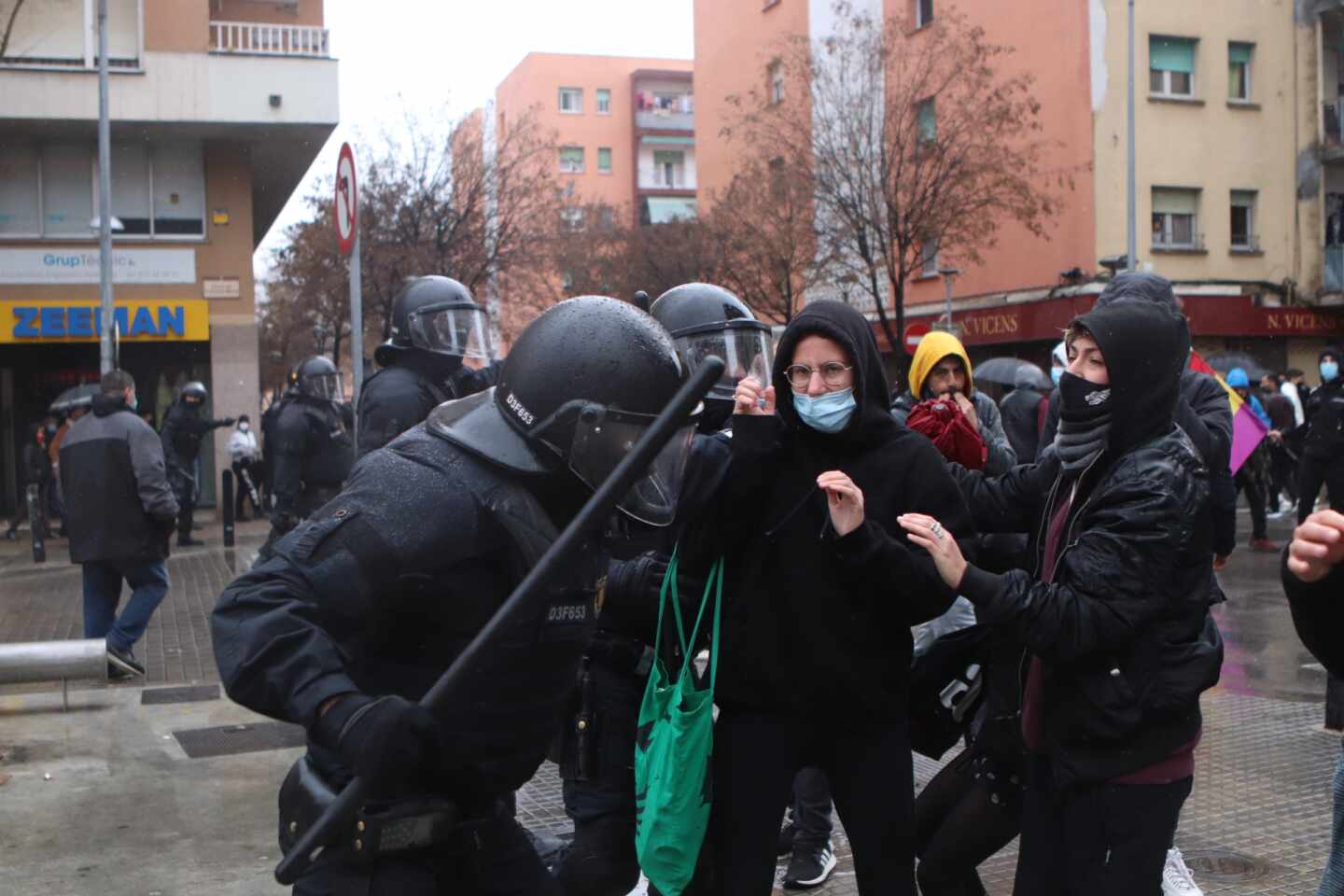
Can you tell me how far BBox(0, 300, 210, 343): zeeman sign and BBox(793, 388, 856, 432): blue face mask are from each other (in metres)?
19.5

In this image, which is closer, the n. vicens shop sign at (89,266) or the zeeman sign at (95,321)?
the zeeman sign at (95,321)

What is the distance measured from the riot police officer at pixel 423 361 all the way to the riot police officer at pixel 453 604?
3136 mm

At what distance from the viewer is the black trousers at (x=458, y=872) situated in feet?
7.79

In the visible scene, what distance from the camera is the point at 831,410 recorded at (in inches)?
136

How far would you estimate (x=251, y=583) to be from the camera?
2.25 metres

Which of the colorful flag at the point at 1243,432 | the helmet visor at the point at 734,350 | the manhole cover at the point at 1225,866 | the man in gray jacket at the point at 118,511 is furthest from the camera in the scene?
the man in gray jacket at the point at 118,511

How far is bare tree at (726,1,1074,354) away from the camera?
2481 cm

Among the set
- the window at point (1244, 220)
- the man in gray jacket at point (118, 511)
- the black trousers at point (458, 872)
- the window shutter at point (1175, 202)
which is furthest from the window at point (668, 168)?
the black trousers at point (458, 872)

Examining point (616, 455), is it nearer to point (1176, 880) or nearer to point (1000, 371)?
point (1176, 880)

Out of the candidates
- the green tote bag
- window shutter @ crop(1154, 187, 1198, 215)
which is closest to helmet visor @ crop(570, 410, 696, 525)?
the green tote bag

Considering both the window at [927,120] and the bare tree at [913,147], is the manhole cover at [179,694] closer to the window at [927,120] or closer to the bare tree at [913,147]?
the bare tree at [913,147]

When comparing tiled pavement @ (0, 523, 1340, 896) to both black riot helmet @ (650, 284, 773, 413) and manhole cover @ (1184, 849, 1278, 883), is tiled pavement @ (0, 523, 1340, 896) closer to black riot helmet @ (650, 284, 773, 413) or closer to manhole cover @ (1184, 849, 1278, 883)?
manhole cover @ (1184, 849, 1278, 883)

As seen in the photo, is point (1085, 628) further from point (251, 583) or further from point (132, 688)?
point (132, 688)

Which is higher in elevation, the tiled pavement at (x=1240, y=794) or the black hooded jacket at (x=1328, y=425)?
the black hooded jacket at (x=1328, y=425)
